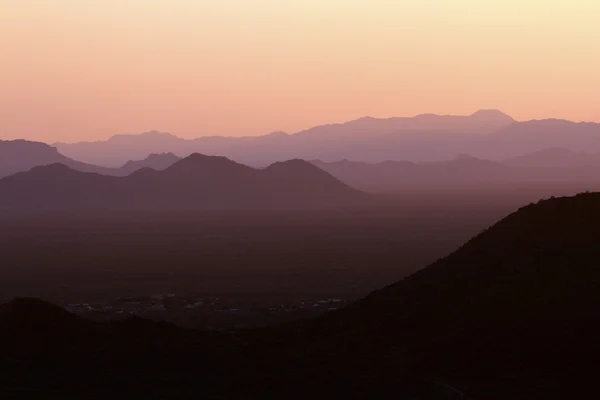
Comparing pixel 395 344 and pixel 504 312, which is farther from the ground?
pixel 504 312

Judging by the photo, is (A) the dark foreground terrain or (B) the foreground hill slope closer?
(A) the dark foreground terrain

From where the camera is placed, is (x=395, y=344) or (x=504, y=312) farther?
(x=504, y=312)

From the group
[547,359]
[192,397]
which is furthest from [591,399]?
[192,397]

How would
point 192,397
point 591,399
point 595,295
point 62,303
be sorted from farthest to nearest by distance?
point 62,303
point 595,295
point 192,397
point 591,399

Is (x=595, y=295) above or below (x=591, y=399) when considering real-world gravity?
above

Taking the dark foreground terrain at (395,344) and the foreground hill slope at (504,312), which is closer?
the dark foreground terrain at (395,344)

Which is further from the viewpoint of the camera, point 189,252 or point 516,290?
point 189,252

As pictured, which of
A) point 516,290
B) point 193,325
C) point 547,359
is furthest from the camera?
point 193,325

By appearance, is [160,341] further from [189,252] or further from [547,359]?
[189,252]
